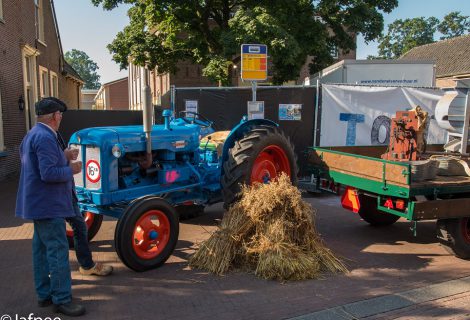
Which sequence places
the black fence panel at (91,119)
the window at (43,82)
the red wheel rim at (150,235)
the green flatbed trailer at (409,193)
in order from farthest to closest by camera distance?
the window at (43,82) < the black fence panel at (91,119) < the green flatbed trailer at (409,193) < the red wheel rim at (150,235)

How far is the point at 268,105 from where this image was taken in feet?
31.6

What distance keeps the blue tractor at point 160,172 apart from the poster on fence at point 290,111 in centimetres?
325

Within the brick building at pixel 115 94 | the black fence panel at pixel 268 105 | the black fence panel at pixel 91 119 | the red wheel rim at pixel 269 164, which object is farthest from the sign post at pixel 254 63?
the brick building at pixel 115 94

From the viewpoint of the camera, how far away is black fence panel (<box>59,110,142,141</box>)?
39.1 feet

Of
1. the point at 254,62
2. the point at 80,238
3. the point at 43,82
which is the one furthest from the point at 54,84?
the point at 80,238

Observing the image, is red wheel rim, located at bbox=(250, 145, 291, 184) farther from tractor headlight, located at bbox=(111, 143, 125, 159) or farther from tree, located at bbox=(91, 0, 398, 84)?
tree, located at bbox=(91, 0, 398, 84)

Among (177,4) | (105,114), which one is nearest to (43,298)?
(105,114)

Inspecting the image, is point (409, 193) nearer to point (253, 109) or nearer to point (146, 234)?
point (146, 234)

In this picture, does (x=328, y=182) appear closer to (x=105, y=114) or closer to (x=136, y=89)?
(x=105, y=114)

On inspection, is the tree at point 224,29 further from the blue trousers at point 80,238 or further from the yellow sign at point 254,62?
the blue trousers at point 80,238

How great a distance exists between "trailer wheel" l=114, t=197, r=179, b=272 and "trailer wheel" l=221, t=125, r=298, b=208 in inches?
36.2

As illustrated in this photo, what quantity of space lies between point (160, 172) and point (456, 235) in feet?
11.7

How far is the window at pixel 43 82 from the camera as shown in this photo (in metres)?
16.1

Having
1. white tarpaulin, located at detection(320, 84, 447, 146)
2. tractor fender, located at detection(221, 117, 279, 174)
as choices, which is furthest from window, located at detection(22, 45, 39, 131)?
tractor fender, located at detection(221, 117, 279, 174)
